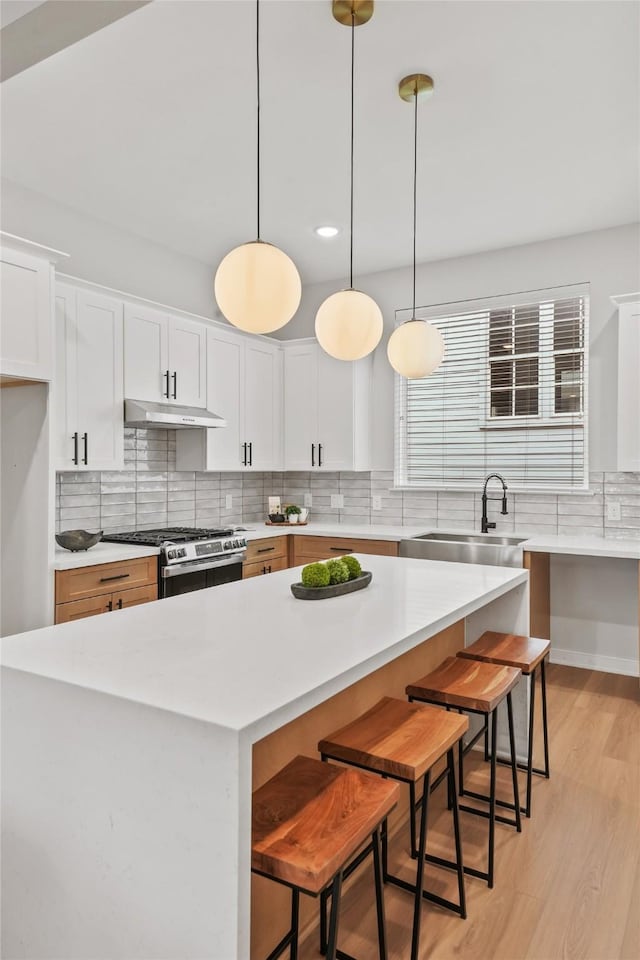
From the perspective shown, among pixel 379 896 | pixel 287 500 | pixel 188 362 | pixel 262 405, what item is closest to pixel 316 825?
pixel 379 896

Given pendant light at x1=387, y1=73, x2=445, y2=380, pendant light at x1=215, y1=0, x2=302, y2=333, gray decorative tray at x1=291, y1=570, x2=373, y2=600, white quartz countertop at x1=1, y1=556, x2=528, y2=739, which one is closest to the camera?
white quartz countertop at x1=1, y1=556, x2=528, y2=739

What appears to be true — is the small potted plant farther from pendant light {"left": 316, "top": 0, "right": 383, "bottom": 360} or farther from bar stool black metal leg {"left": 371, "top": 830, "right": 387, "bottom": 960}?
bar stool black metal leg {"left": 371, "top": 830, "right": 387, "bottom": 960}

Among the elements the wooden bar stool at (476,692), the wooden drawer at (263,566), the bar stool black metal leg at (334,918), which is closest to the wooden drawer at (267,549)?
the wooden drawer at (263,566)

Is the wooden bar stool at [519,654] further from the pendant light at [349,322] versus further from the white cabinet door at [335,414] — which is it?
the white cabinet door at [335,414]

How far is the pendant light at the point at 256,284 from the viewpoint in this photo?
1.88 metres

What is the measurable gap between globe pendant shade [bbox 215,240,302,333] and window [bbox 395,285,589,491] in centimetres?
294

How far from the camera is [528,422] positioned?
14.7ft

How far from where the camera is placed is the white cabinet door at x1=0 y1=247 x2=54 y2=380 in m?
2.91

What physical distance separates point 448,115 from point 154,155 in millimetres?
1447

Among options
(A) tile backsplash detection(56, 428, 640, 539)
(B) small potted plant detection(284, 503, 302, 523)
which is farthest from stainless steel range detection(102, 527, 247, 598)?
(B) small potted plant detection(284, 503, 302, 523)

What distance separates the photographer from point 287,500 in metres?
5.49

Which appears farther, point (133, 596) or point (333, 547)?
point (333, 547)

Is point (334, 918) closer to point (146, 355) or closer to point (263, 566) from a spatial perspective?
point (263, 566)

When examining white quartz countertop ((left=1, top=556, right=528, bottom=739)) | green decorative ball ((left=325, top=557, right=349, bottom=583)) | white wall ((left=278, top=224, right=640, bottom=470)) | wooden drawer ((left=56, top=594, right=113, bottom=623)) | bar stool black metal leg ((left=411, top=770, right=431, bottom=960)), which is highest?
white wall ((left=278, top=224, right=640, bottom=470))
